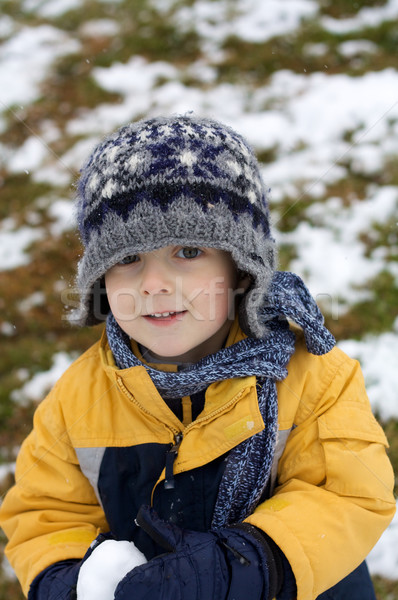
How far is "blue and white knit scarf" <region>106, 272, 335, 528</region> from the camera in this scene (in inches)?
70.3

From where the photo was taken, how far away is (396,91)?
5.45 meters

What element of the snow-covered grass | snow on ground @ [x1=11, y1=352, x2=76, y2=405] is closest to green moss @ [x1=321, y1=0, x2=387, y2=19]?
the snow-covered grass

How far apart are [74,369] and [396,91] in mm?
4893

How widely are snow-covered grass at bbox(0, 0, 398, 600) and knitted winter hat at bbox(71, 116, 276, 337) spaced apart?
5.74 ft

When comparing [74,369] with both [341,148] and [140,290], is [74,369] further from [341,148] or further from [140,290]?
[341,148]

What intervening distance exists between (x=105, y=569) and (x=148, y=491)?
37 centimetres

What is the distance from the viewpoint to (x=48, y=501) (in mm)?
1976

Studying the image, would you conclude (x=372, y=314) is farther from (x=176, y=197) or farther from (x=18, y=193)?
(x=18, y=193)

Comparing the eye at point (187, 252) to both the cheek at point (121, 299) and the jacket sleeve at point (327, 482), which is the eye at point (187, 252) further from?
the jacket sleeve at point (327, 482)

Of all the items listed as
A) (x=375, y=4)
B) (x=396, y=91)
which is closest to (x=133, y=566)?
(x=396, y=91)

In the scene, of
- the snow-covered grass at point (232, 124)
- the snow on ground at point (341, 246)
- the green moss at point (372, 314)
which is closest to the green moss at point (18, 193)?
the snow-covered grass at point (232, 124)

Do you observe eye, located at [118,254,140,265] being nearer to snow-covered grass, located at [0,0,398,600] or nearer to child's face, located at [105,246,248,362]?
child's face, located at [105,246,248,362]

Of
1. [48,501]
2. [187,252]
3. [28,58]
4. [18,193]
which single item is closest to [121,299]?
[187,252]

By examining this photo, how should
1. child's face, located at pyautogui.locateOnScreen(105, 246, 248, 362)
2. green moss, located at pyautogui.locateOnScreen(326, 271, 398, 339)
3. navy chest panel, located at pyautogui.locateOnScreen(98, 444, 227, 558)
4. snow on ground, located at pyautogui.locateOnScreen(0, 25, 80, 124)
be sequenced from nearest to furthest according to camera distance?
child's face, located at pyautogui.locateOnScreen(105, 246, 248, 362) < navy chest panel, located at pyautogui.locateOnScreen(98, 444, 227, 558) < green moss, located at pyautogui.locateOnScreen(326, 271, 398, 339) < snow on ground, located at pyautogui.locateOnScreen(0, 25, 80, 124)
